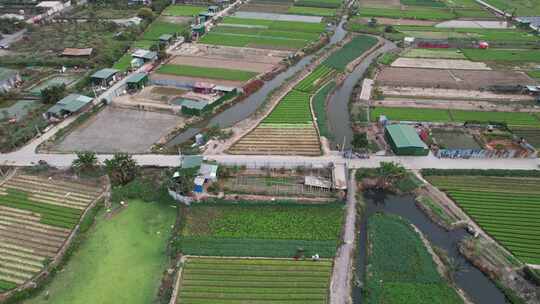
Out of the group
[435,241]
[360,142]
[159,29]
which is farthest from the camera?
[159,29]

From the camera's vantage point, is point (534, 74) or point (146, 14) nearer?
point (534, 74)

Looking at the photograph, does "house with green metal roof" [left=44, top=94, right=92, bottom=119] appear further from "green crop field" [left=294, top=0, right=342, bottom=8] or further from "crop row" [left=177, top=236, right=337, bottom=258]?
"green crop field" [left=294, top=0, right=342, bottom=8]

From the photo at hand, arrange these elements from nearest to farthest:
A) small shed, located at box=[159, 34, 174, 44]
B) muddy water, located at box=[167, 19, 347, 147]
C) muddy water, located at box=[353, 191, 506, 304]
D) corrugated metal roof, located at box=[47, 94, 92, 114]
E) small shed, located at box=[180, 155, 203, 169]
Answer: muddy water, located at box=[353, 191, 506, 304] → small shed, located at box=[180, 155, 203, 169] → muddy water, located at box=[167, 19, 347, 147] → corrugated metal roof, located at box=[47, 94, 92, 114] → small shed, located at box=[159, 34, 174, 44]

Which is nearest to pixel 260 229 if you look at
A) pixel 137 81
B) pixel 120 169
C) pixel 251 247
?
pixel 251 247

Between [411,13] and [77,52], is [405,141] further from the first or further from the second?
[411,13]

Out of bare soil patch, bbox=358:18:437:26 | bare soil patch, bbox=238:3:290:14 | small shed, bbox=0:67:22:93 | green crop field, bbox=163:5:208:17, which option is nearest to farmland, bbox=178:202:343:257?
small shed, bbox=0:67:22:93

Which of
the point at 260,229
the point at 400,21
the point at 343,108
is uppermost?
the point at 400,21

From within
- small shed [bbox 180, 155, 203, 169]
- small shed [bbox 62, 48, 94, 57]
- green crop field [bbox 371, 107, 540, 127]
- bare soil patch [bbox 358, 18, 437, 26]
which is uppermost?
bare soil patch [bbox 358, 18, 437, 26]
